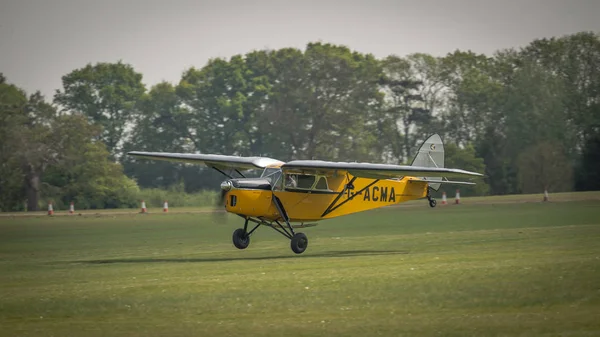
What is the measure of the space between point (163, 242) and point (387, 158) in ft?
158

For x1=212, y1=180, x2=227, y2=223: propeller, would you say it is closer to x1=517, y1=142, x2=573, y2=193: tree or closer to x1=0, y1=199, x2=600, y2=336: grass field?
x1=0, y1=199, x2=600, y2=336: grass field

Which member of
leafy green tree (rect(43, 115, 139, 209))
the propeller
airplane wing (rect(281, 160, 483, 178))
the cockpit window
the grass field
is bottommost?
the grass field

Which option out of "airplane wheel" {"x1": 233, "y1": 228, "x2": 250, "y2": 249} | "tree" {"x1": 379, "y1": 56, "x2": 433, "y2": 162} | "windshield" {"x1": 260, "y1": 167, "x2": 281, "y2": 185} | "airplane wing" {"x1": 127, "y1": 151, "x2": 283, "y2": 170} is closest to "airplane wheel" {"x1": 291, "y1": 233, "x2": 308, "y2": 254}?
"windshield" {"x1": 260, "y1": 167, "x2": 281, "y2": 185}

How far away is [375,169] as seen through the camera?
2133 cm

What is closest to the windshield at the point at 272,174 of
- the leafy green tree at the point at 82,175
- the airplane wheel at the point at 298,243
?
the airplane wheel at the point at 298,243

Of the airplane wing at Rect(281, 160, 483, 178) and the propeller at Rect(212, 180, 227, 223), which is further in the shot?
the propeller at Rect(212, 180, 227, 223)

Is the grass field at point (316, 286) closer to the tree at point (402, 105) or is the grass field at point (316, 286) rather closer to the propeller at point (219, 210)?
the propeller at point (219, 210)

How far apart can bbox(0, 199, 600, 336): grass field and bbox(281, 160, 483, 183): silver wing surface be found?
1717 mm

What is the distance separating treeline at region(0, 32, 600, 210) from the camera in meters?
53.6

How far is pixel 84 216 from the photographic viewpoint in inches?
1738

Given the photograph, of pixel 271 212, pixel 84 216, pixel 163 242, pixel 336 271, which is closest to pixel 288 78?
pixel 84 216

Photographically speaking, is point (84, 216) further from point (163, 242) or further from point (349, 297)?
point (349, 297)

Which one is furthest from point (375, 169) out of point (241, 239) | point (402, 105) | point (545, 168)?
point (402, 105)

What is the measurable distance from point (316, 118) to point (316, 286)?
1967 inches
